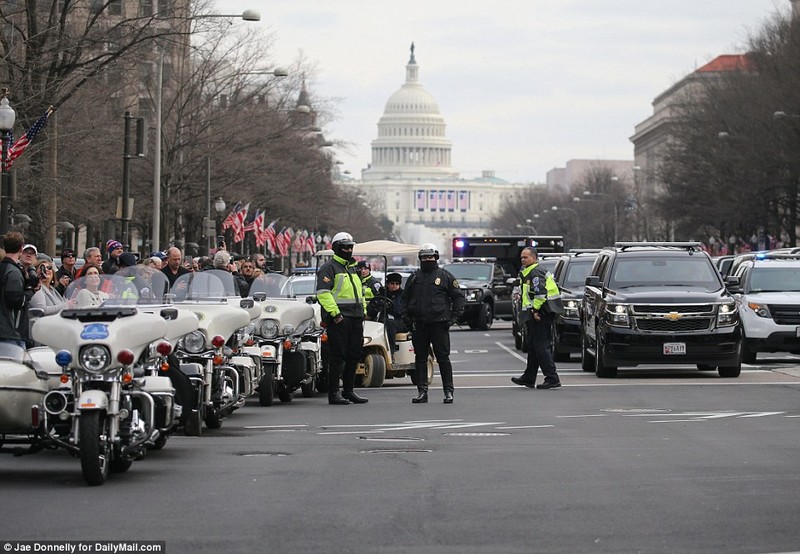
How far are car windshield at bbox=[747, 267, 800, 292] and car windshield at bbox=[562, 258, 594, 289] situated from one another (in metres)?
3.22

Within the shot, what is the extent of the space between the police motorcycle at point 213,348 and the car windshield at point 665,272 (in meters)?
8.68

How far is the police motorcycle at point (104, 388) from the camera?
1149 centimetres

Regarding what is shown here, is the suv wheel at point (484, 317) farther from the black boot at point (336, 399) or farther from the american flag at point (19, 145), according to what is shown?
the black boot at point (336, 399)

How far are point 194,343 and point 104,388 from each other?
3309 mm

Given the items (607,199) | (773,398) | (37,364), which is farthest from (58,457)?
(607,199)

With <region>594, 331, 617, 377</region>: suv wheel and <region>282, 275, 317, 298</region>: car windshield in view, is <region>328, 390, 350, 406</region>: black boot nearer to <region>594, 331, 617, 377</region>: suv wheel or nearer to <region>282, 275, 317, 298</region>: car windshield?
<region>594, 331, 617, 377</region>: suv wheel

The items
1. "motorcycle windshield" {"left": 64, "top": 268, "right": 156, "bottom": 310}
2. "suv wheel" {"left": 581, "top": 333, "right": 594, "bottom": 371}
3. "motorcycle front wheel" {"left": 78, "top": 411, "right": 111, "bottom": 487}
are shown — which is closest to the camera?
"motorcycle front wheel" {"left": 78, "top": 411, "right": 111, "bottom": 487}

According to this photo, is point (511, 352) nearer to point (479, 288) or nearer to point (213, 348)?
point (479, 288)

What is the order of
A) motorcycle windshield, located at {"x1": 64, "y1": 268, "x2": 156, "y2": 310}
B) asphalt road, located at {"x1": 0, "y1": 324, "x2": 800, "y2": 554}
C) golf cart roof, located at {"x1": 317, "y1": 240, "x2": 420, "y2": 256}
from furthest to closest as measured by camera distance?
golf cart roof, located at {"x1": 317, "y1": 240, "x2": 420, "y2": 256}, motorcycle windshield, located at {"x1": 64, "y1": 268, "x2": 156, "y2": 310}, asphalt road, located at {"x1": 0, "y1": 324, "x2": 800, "y2": 554}

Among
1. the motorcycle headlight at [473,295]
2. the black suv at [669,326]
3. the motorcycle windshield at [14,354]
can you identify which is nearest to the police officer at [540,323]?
the black suv at [669,326]

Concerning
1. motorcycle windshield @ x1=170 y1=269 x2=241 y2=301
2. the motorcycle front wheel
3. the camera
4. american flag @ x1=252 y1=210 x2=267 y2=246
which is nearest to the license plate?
motorcycle windshield @ x1=170 y1=269 x2=241 y2=301

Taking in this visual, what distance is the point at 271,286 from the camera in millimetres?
19984

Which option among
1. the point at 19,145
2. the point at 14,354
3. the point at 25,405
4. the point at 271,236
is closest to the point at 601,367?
the point at 19,145

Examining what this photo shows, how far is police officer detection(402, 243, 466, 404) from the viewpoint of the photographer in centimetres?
1977
